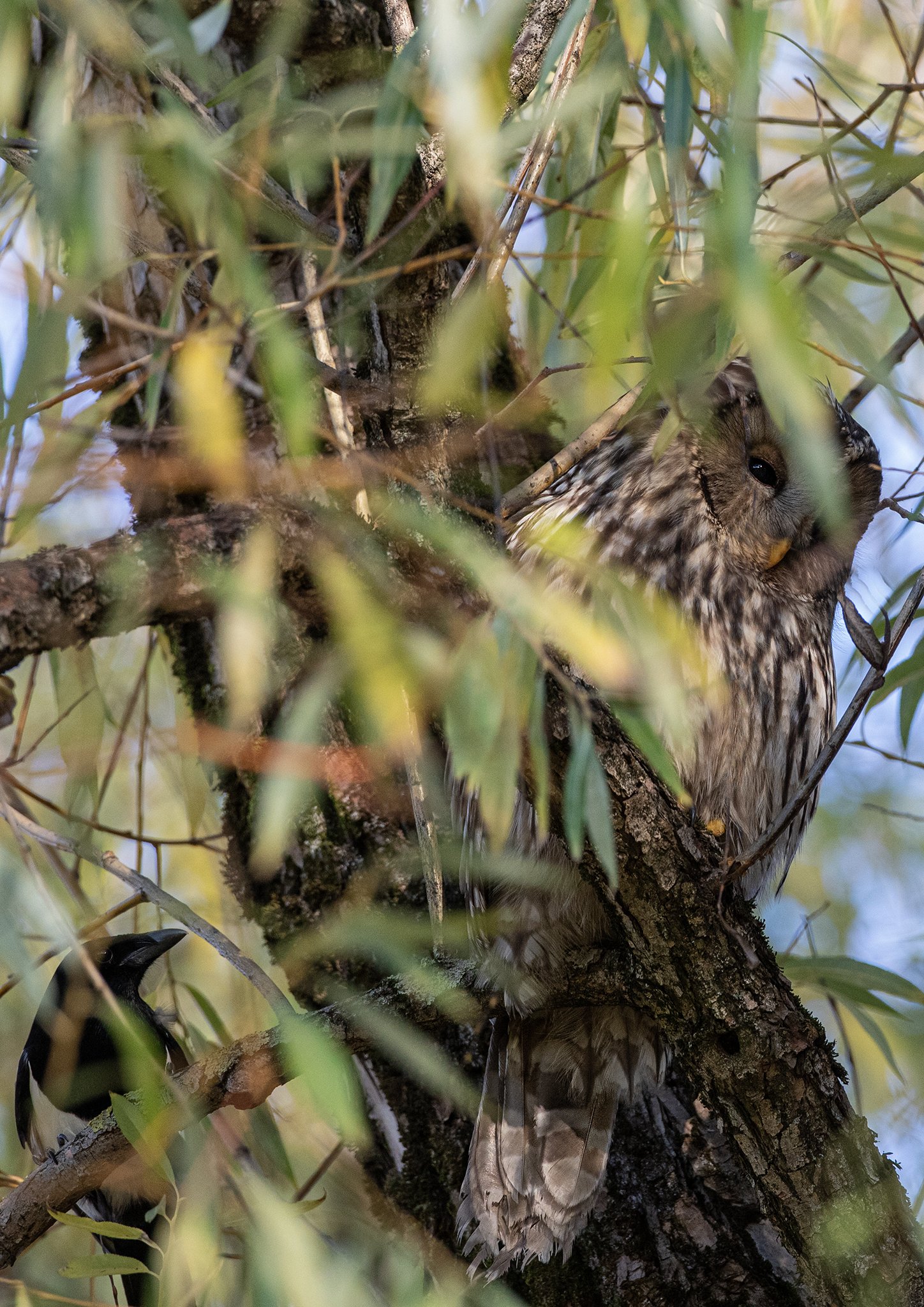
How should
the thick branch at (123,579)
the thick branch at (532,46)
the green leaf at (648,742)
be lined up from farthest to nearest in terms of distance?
the thick branch at (532,46)
the thick branch at (123,579)
the green leaf at (648,742)

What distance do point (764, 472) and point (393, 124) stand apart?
3.12 feet

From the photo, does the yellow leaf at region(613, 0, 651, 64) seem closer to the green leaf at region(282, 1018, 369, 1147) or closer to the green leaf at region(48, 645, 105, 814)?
the green leaf at region(282, 1018, 369, 1147)

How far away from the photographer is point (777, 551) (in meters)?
1.75

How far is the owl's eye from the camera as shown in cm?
178

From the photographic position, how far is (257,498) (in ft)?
4.72

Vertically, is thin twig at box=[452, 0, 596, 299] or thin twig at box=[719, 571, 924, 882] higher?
thin twig at box=[452, 0, 596, 299]

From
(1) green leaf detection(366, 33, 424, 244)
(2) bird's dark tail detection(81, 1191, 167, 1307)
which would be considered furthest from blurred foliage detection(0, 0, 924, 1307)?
(2) bird's dark tail detection(81, 1191, 167, 1307)

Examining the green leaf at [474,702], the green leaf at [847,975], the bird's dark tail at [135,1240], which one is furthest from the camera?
the green leaf at [847,975]

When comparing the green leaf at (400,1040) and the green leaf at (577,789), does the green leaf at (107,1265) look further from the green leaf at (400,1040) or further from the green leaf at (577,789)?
the green leaf at (577,789)

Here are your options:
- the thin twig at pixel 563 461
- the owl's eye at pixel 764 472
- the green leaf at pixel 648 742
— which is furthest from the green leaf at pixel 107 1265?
the owl's eye at pixel 764 472

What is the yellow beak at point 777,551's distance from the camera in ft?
5.74

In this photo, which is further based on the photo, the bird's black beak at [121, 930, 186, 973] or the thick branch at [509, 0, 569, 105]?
the bird's black beak at [121, 930, 186, 973]

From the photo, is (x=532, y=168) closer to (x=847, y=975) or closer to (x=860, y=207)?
Result: (x=860, y=207)

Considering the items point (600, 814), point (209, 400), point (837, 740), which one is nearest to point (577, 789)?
point (600, 814)
